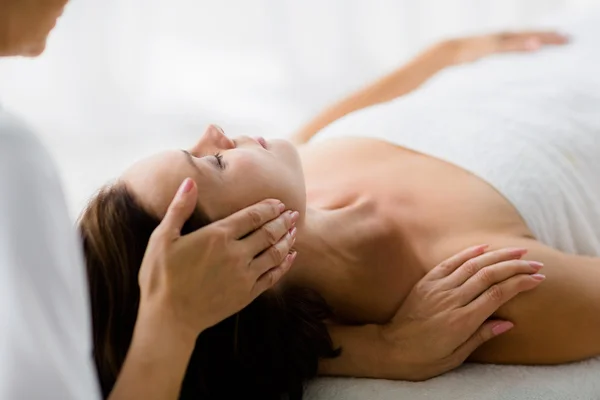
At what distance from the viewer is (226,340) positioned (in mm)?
1178

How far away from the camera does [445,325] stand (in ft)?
4.01

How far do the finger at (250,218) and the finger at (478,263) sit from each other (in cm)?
28

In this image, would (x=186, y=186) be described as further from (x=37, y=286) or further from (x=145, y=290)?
(x=37, y=286)

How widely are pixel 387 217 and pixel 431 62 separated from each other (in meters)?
0.81

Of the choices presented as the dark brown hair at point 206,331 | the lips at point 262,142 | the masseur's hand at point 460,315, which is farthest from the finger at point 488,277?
the lips at point 262,142

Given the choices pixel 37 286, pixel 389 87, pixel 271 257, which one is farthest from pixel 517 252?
pixel 389 87

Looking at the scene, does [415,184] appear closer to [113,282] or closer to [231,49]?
[113,282]

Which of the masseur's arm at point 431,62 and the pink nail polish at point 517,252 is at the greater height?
the masseur's arm at point 431,62

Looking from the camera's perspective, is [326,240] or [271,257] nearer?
[271,257]

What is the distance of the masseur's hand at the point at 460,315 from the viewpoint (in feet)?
4.00

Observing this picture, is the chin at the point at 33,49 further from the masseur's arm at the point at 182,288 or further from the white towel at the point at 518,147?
the white towel at the point at 518,147

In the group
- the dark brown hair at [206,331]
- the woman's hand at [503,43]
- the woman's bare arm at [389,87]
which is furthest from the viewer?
the woman's hand at [503,43]

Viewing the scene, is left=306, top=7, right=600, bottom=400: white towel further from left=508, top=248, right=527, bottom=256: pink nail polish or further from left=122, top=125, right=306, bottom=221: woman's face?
left=122, top=125, right=306, bottom=221: woman's face

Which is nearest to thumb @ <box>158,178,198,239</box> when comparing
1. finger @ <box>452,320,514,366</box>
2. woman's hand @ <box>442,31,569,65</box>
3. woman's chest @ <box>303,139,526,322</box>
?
woman's chest @ <box>303,139,526,322</box>
